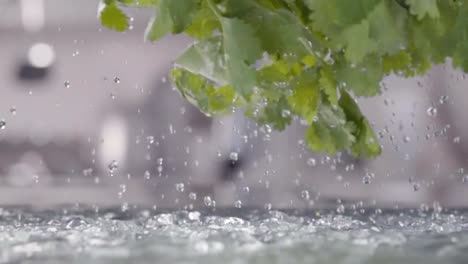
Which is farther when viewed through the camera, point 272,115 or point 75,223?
point 75,223

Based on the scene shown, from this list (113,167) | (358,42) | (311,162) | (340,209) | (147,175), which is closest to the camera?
(358,42)

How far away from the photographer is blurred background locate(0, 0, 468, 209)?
4.67 feet

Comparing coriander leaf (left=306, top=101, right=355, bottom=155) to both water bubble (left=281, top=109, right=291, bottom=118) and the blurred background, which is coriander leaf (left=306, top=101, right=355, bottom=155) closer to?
water bubble (left=281, top=109, right=291, bottom=118)

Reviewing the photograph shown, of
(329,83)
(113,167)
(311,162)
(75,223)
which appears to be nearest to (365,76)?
(329,83)

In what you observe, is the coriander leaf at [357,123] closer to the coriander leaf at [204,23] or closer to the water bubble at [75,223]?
the coriander leaf at [204,23]

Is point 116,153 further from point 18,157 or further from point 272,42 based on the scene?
point 272,42

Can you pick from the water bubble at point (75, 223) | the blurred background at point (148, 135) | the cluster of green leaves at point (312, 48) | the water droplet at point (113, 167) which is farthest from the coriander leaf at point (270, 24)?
the water droplet at point (113, 167)

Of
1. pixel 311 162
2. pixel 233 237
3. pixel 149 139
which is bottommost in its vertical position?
pixel 233 237

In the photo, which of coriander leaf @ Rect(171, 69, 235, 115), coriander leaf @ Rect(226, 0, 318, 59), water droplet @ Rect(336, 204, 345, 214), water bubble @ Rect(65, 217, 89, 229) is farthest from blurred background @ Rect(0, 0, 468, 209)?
coriander leaf @ Rect(226, 0, 318, 59)

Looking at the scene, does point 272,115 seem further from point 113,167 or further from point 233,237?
point 113,167

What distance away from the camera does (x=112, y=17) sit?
44 centimetres

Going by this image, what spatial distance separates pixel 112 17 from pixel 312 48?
0.10m

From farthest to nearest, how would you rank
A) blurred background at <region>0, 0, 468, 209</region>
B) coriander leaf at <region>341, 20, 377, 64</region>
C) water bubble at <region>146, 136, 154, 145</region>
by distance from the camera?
water bubble at <region>146, 136, 154, 145</region> < blurred background at <region>0, 0, 468, 209</region> < coriander leaf at <region>341, 20, 377, 64</region>

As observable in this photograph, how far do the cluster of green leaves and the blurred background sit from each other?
1.79 ft
